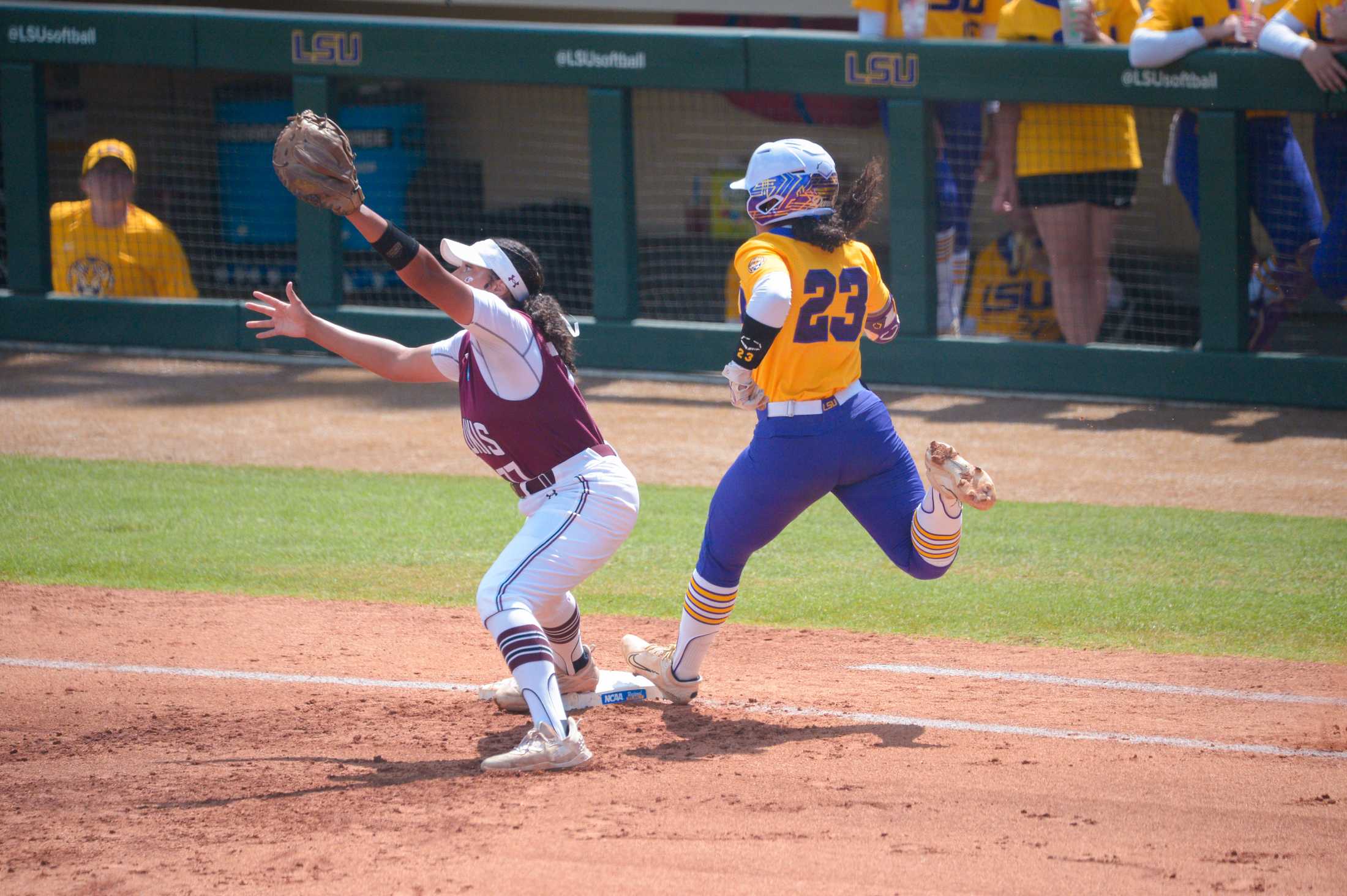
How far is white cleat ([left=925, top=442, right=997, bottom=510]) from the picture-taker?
14.2ft

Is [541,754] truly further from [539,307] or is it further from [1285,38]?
[1285,38]

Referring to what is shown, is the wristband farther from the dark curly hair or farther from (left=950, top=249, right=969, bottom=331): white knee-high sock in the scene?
(left=950, top=249, right=969, bottom=331): white knee-high sock

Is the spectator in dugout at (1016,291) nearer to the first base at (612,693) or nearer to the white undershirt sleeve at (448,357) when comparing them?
the first base at (612,693)

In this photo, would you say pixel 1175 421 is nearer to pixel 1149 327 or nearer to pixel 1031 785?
Result: pixel 1149 327

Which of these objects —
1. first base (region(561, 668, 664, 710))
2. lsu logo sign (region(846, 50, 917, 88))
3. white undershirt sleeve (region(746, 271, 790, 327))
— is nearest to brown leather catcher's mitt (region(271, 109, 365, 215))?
white undershirt sleeve (region(746, 271, 790, 327))

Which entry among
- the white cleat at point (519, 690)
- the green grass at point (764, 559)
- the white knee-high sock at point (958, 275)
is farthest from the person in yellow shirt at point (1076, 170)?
the white cleat at point (519, 690)

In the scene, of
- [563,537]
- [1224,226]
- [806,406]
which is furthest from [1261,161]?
[563,537]

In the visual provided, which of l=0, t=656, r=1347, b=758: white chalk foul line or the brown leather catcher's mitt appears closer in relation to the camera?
the brown leather catcher's mitt

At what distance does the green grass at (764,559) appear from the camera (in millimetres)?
5805

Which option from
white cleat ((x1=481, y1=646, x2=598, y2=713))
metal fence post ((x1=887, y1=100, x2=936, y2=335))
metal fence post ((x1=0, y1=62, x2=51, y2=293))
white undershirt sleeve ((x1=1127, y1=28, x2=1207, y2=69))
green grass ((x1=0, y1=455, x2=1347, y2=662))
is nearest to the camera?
white cleat ((x1=481, y1=646, x2=598, y2=713))

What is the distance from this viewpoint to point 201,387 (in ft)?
32.3

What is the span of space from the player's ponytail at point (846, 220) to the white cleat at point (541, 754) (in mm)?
1708

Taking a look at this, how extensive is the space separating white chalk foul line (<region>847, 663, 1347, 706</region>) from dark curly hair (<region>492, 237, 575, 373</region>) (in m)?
1.71

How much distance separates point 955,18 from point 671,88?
75.2 inches
